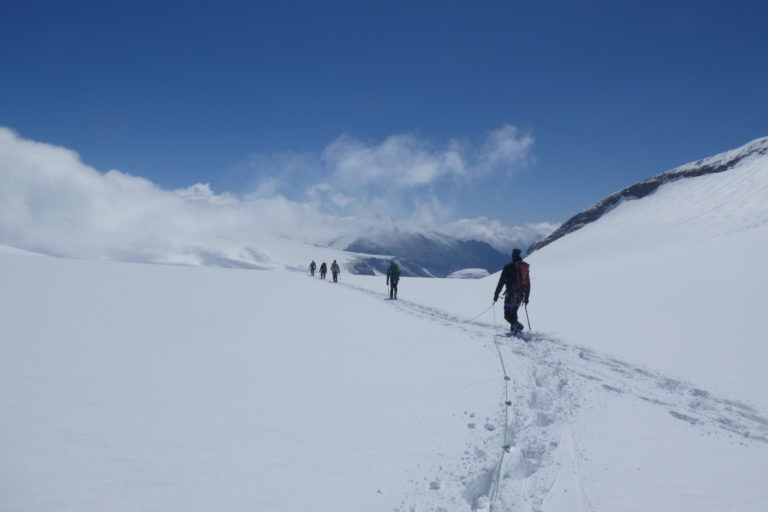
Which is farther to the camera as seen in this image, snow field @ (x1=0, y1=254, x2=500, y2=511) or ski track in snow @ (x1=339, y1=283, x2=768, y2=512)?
ski track in snow @ (x1=339, y1=283, x2=768, y2=512)

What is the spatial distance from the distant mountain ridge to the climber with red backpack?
88.2m

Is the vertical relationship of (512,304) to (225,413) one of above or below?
above

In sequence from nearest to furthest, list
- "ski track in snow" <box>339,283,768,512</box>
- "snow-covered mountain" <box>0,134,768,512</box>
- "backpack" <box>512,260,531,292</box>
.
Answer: "snow-covered mountain" <box>0,134,768,512</box> → "ski track in snow" <box>339,283,768,512</box> → "backpack" <box>512,260,531,292</box>

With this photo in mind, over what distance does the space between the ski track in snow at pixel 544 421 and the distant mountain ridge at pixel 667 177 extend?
302ft

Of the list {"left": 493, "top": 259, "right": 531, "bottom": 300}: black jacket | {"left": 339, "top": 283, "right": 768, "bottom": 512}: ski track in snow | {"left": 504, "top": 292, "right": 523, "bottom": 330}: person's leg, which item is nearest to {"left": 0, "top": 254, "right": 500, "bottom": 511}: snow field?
{"left": 339, "top": 283, "right": 768, "bottom": 512}: ski track in snow

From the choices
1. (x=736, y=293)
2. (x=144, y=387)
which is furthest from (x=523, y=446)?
(x=736, y=293)

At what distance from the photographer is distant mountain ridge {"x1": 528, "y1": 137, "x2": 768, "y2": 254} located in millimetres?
76000

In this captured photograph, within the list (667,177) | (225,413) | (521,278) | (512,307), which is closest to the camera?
(225,413)

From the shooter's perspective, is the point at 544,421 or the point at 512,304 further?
the point at 512,304

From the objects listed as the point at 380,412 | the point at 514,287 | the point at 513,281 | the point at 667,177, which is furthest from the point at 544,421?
the point at 667,177

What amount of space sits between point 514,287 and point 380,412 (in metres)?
8.50

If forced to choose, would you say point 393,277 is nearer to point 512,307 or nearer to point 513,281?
point 513,281

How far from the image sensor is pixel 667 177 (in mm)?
88875

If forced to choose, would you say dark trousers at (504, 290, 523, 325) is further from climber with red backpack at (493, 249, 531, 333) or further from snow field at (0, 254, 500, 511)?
snow field at (0, 254, 500, 511)
